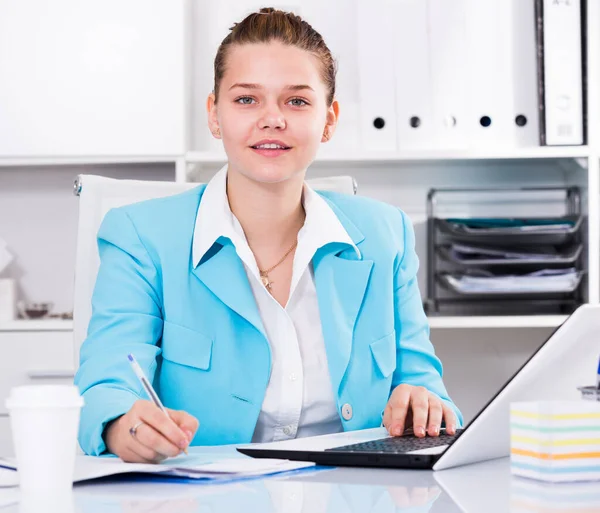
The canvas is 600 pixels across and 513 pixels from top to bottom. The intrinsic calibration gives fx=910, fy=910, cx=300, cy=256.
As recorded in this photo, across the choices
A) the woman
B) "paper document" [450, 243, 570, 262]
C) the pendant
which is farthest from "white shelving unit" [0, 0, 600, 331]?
the pendant

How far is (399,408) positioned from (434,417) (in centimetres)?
5

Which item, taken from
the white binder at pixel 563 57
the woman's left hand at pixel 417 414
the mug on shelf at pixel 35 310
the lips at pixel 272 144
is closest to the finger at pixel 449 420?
the woman's left hand at pixel 417 414

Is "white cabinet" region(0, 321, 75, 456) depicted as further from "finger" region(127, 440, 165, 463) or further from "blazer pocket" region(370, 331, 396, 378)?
"finger" region(127, 440, 165, 463)

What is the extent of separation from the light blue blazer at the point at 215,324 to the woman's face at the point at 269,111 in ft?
0.40

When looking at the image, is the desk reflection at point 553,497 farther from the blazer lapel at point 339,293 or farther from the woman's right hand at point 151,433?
the blazer lapel at point 339,293

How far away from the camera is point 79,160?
2.35 metres

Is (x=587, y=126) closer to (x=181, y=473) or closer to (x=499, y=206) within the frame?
(x=499, y=206)

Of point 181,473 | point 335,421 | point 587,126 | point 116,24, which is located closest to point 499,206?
point 587,126

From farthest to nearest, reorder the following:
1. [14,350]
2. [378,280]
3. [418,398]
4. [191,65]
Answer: [191,65] < [14,350] < [378,280] < [418,398]

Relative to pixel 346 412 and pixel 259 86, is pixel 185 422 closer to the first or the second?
pixel 346 412

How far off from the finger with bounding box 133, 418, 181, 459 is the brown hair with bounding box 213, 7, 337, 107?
2.55 ft

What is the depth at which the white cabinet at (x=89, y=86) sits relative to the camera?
2.33 metres

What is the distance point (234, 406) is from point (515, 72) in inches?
55.6

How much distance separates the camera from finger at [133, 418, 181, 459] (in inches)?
36.4
